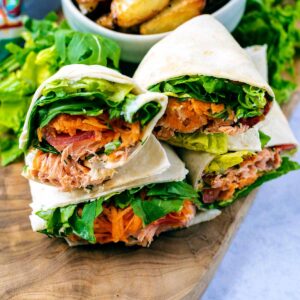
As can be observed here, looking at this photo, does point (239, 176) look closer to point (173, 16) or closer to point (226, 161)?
point (226, 161)

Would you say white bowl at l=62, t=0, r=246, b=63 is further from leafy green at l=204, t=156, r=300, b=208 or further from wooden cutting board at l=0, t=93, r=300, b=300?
wooden cutting board at l=0, t=93, r=300, b=300

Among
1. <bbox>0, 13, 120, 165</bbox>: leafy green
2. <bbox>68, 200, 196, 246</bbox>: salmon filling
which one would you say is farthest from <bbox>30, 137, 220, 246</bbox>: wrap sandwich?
<bbox>0, 13, 120, 165</bbox>: leafy green

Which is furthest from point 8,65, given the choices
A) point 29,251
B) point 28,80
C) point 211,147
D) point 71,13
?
point 211,147

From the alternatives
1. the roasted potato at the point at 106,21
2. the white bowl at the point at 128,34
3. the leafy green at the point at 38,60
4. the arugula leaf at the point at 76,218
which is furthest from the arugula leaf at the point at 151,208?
the roasted potato at the point at 106,21

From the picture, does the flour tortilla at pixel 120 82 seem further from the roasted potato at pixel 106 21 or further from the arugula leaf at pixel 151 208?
the roasted potato at pixel 106 21

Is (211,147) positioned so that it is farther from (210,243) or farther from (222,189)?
(210,243)

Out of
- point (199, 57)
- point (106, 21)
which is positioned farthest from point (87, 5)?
point (199, 57)
